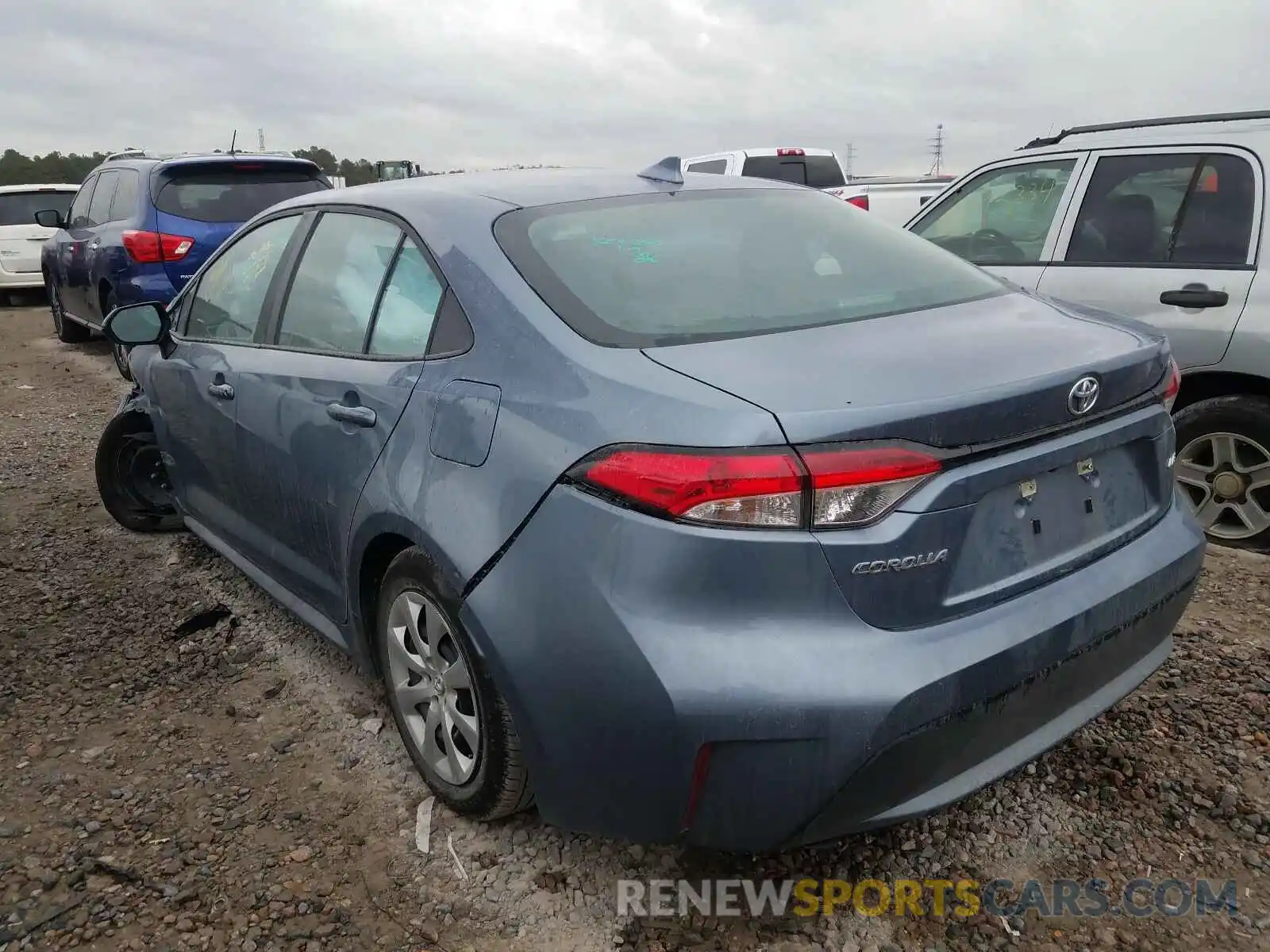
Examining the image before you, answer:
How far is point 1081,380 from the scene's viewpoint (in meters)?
2.01

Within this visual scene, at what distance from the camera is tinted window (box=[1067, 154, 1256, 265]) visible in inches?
157

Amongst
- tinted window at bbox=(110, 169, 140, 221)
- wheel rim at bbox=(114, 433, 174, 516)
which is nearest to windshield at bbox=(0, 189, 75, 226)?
tinted window at bbox=(110, 169, 140, 221)

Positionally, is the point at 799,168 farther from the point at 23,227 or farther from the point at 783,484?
the point at 783,484

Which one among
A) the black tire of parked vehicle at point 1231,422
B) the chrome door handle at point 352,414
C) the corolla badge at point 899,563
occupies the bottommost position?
the black tire of parked vehicle at point 1231,422

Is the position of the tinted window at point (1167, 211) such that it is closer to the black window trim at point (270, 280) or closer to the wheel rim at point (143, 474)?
the black window trim at point (270, 280)

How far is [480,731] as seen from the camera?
2250 mm

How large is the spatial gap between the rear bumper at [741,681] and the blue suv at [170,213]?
20.9 ft

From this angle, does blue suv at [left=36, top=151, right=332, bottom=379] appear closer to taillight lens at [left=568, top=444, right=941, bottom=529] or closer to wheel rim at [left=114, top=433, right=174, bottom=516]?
wheel rim at [left=114, top=433, right=174, bottom=516]

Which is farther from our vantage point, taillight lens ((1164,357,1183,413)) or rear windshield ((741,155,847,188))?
rear windshield ((741,155,847,188))

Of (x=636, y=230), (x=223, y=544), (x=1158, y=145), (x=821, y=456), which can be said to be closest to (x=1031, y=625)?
(x=821, y=456)

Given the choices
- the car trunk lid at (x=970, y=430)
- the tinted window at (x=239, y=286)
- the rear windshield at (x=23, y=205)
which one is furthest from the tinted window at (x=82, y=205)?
the car trunk lid at (x=970, y=430)

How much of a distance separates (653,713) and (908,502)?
0.59m

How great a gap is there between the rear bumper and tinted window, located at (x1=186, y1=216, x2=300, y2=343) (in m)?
1.78

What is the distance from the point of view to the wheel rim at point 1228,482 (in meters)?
4.00
